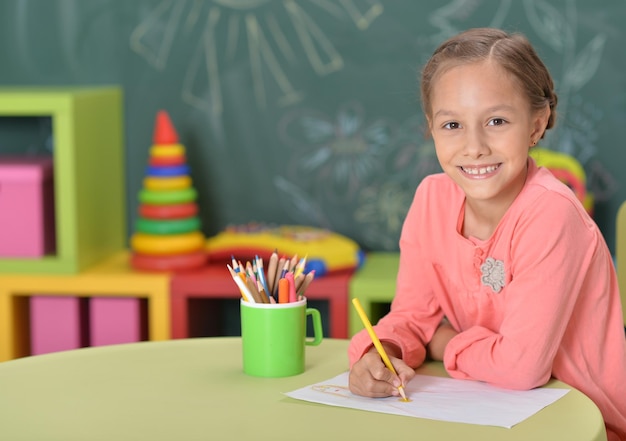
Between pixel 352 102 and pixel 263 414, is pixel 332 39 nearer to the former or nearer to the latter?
pixel 352 102

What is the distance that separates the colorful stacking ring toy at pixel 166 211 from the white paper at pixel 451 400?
4.21 feet

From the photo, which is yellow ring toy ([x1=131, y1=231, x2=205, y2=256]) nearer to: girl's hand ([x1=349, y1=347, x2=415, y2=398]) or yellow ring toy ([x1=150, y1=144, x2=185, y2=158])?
yellow ring toy ([x1=150, y1=144, x2=185, y2=158])

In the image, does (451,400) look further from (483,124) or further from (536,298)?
(483,124)

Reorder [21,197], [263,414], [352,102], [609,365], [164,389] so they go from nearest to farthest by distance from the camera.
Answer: [263,414] < [164,389] < [609,365] < [21,197] < [352,102]

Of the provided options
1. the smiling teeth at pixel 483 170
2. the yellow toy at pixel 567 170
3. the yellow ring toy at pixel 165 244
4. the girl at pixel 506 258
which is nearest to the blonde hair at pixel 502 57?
the girl at pixel 506 258

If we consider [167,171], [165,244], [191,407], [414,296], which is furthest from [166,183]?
[191,407]

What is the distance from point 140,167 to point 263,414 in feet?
5.58

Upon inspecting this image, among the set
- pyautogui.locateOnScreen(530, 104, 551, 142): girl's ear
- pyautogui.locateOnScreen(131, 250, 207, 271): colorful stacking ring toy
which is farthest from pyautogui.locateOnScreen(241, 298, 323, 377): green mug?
pyautogui.locateOnScreen(131, 250, 207, 271): colorful stacking ring toy

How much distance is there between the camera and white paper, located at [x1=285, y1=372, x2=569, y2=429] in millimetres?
1195

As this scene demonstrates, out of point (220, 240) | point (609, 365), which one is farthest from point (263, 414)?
point (220, 240)

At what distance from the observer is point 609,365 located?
1.42 m

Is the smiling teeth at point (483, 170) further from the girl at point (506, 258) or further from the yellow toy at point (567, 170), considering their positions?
the yellow toy at point (567, 170)

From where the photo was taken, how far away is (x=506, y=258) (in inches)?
55.1

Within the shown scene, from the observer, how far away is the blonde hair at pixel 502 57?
1.39 m
